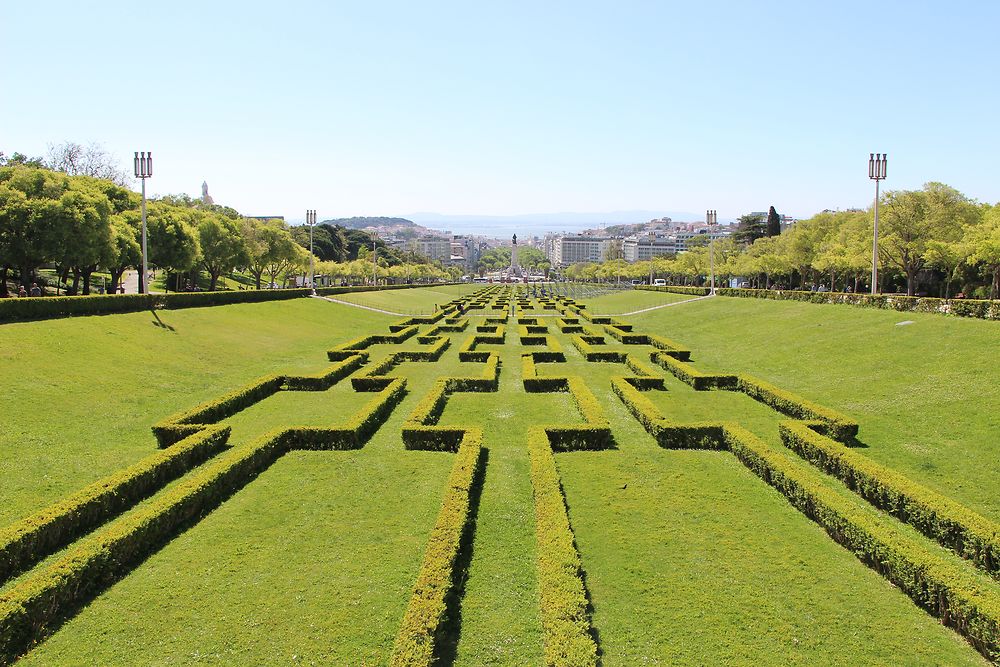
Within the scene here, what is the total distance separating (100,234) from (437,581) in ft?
112

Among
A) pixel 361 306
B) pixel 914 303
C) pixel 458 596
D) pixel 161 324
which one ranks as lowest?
pixel 458 596

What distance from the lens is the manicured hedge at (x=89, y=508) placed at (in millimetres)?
8234

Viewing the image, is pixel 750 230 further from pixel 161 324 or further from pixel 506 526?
pixel 506 526

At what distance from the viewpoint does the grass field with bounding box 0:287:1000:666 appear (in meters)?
6.90

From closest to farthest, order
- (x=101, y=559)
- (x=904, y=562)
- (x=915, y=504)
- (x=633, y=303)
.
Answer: (x=904, y=562) → (x=101, y=559) → (x=915, y=504) → (x=633, y=303)

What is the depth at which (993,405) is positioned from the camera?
14.8 metres

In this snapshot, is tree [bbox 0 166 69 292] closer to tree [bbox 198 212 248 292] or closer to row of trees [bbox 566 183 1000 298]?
tree [bbox 198 212 248 292]

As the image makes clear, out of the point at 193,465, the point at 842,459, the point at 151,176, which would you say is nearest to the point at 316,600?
the point at 193,465

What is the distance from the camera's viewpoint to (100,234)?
107 feet

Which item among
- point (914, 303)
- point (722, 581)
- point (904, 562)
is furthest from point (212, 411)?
point (914, 303)

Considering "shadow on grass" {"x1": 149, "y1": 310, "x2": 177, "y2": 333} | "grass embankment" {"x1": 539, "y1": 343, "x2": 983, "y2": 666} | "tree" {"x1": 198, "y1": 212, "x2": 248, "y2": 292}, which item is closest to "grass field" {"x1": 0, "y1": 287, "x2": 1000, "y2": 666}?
"grass embankment" {"x1": 539, "y1": 343, "x2": 983, "y2": 666}

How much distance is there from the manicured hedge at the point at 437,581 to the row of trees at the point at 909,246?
118 feet

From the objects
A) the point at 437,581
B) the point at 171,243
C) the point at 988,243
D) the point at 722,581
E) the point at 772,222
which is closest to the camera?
the point at 437,581

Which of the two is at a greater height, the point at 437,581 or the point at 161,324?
the point at 161,324
